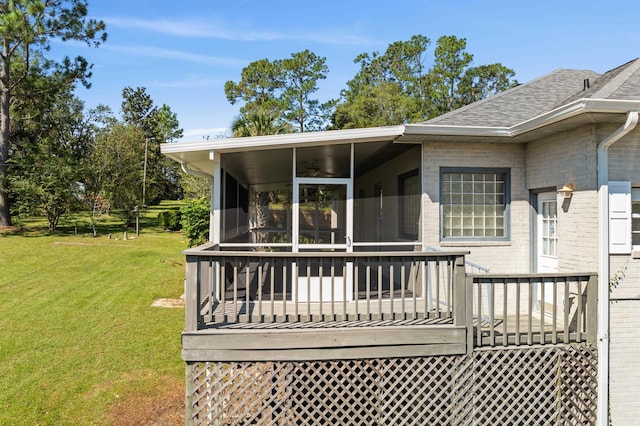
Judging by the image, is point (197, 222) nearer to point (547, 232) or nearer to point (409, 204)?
point (409, 204)

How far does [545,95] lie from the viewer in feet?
26.6

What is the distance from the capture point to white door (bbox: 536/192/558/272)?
21.1ft

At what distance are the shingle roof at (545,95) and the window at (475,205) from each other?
2.87ft

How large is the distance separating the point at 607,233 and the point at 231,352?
466cm

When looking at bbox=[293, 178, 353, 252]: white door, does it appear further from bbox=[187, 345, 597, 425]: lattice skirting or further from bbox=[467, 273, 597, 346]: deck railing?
bbox=[467, 273, 597, 346]: deck railing

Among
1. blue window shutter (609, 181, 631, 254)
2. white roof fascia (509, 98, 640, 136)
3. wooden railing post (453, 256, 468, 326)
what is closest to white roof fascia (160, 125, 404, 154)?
white roof fascia (509, 98, 640, 136)

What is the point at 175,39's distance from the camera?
17.3 metres

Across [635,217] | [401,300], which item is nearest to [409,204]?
[401,300]

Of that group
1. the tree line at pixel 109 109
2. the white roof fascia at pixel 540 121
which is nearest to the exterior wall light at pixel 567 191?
the white roof fascia at pixel 540 121

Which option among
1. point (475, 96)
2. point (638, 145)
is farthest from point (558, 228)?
point (475, 96)

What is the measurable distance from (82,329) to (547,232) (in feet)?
30.4

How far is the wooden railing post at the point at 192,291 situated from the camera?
4324mm

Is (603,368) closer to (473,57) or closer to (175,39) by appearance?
(175,39)

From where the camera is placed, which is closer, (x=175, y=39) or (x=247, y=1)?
(x=247, y=1)
